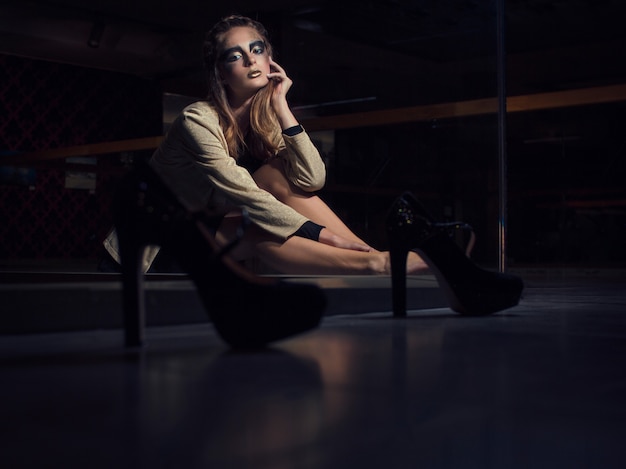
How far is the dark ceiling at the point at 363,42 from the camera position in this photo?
4.53 feet

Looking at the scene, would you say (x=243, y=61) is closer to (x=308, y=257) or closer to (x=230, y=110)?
(x=230, y=110)

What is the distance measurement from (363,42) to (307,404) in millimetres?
2168

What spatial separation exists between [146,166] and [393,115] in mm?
1845

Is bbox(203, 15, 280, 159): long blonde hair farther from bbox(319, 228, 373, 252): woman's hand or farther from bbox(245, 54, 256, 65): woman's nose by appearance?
bbox(319, 228, 373, 252): woman's hand

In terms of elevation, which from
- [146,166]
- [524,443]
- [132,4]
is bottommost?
[524,443]

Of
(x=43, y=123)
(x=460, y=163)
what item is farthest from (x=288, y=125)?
(x=460, y=163)

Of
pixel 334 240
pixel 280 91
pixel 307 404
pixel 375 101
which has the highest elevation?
pixel 375 101

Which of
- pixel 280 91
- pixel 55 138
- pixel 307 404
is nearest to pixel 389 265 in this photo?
pixel 280 91

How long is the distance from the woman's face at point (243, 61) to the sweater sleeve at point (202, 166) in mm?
92

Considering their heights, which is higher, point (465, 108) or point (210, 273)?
point (465, 108)

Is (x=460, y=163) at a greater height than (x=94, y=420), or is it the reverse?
(x=460, y=163)

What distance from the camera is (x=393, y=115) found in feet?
8.48

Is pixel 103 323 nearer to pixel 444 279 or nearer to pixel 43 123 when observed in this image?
pixel 43 123

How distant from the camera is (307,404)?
593 millimetres
